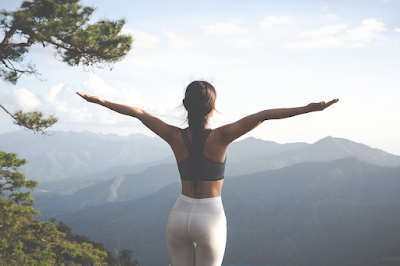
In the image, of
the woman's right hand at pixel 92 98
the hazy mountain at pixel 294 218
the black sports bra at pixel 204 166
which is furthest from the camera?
the hazy mountain at pixel 294 218

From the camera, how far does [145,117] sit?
84.0 inches

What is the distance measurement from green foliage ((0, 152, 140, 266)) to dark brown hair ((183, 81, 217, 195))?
1014 centimetres

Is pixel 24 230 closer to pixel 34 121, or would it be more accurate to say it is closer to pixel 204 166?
pixel 34 121

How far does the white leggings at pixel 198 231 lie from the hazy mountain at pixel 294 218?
86.2 metres

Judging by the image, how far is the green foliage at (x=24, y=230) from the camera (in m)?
11.1

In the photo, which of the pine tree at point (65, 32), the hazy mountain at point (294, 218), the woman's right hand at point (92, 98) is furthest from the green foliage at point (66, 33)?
the hazy mountain at point (294, 218)

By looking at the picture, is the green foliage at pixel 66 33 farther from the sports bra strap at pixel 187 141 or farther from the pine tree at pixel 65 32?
the sports bra strap at pixel 187 141

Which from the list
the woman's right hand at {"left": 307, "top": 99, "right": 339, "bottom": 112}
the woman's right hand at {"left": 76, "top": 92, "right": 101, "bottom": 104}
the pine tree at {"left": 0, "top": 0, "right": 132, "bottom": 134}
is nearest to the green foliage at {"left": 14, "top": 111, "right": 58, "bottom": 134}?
the pine tree at {"left": 0, "top": 0, "right": 132, "bottom": 134}

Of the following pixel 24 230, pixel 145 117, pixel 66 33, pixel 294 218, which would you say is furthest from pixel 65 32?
pixel 294 218

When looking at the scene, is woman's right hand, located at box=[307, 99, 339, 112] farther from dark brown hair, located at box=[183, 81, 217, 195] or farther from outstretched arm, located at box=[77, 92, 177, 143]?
outstretched arm, located at box=[77, 92, 177, 143]

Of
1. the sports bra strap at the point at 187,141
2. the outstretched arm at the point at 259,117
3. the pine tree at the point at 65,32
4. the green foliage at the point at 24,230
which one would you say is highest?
the pine tree at the point at 65,32

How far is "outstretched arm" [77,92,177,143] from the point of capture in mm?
2043

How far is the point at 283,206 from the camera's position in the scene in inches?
5837

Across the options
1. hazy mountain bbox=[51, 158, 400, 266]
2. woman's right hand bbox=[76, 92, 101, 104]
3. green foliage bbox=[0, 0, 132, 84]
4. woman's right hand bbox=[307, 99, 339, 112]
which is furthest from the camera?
hazy mountain bbox=[51, 158, 400, 266]
